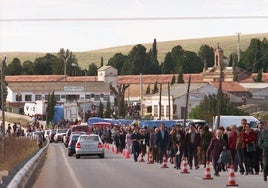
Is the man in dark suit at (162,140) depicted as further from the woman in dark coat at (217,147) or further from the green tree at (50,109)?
the green tree at (50,109)

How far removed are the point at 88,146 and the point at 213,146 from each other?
697 inches

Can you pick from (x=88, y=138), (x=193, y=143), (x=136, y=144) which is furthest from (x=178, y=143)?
(x=88, y=138)

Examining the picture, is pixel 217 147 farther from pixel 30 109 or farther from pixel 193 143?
pixel 30 109

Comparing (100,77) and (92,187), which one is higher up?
(100,77)

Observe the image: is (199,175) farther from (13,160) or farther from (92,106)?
(92,106)

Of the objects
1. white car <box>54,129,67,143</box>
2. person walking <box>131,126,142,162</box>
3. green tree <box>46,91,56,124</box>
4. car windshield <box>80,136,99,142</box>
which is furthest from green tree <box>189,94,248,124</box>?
person walking <box>131,126,142,162</box>

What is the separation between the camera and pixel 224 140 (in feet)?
99.5

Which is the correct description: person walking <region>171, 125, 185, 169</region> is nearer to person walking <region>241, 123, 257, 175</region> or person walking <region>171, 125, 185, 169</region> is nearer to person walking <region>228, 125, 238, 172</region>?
person walking <region>228, 125, 238, 172</region>

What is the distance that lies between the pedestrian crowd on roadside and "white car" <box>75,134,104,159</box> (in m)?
2.87

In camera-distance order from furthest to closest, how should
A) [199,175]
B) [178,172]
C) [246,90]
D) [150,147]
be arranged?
[246,90] → [150,147] → [178,172] → [199,175]

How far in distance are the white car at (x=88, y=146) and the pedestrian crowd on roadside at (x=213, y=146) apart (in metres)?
2.87

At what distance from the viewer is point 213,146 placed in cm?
2916

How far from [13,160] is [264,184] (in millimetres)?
19723

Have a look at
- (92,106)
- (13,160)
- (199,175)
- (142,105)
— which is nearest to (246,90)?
(142,105)
